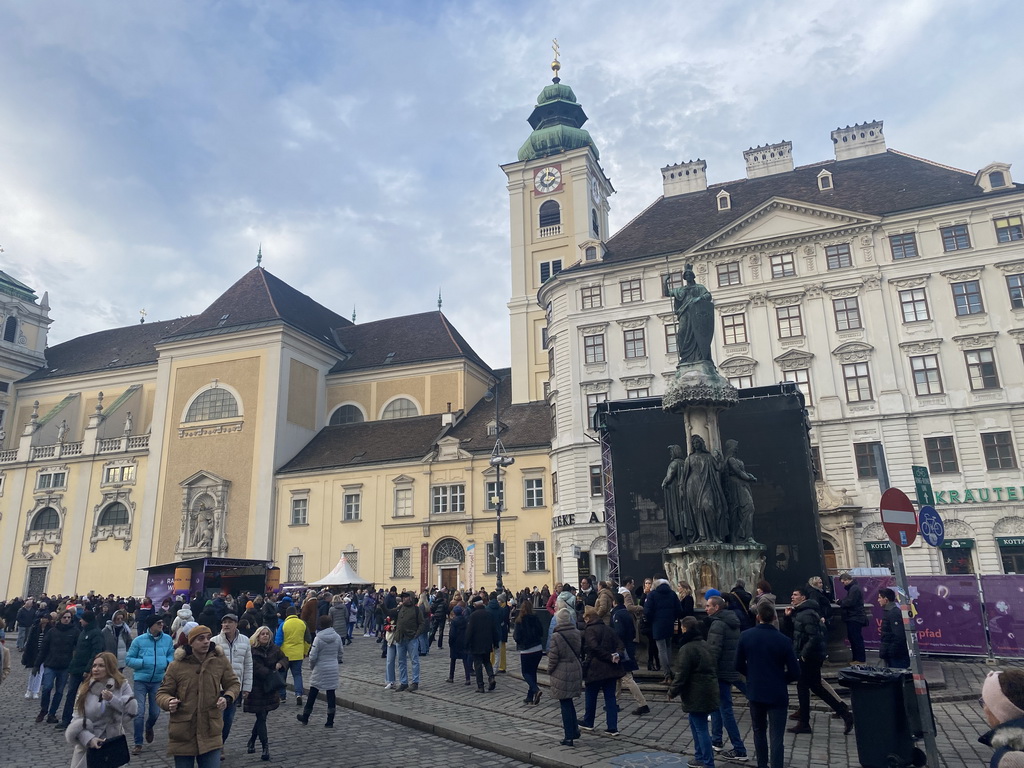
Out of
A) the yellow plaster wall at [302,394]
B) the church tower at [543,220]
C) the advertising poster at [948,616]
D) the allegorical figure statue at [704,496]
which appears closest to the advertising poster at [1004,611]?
the advertising poster at [948,616]

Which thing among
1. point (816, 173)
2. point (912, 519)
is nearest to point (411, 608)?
point (912, 519)

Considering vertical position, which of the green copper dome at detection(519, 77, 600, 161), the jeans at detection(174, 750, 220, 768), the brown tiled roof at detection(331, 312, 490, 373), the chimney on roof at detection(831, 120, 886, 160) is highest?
the green copper dome at detection(519, 77, 600, 161)

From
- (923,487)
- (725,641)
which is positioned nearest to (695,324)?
(923,487)

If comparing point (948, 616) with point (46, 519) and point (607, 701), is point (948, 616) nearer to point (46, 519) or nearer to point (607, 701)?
point (607, 701)

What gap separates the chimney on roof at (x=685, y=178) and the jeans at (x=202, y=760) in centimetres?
3926

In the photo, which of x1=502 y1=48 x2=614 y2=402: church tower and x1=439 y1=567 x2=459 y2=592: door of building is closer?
x1=439 y1=567 x2=459 y2=592: door of building

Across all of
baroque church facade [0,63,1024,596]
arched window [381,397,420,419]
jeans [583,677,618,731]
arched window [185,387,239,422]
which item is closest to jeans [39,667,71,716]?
jeans [583,677,618,731]

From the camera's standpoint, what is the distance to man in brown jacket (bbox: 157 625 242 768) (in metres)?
6.23

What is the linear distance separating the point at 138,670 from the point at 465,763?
13.8 feet

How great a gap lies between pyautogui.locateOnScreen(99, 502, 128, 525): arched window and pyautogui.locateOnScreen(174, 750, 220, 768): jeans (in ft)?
148

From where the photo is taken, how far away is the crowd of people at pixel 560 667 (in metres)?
6.39

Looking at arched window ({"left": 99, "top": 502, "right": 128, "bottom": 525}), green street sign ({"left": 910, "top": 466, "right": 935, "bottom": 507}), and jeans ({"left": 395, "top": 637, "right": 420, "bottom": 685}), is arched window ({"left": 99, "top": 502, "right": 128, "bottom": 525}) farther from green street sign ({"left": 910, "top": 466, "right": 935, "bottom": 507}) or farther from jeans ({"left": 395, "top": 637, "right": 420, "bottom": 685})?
green street sign ({"left": 910, "top": 466, "right": 935, "bottom": 507})

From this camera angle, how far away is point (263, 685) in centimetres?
873

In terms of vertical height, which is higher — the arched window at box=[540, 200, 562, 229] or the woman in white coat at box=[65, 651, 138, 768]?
the arched window at box=[540, 200, 562, 229]
